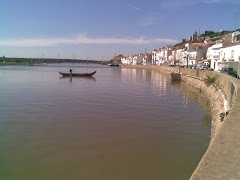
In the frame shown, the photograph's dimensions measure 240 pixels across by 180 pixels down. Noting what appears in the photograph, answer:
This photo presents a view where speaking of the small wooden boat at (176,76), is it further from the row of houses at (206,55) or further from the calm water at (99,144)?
the calm water at (99,144)

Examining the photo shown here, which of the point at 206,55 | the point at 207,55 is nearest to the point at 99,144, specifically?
the point at 207,55

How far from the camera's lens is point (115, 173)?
721cm

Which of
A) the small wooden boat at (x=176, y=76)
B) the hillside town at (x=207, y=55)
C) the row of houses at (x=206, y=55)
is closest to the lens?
the hillside town at (x=207, y=55)

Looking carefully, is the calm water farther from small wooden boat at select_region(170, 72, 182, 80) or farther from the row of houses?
small wooden boat at select_region(170, 72, 182, 80)

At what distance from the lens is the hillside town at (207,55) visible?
34956mm

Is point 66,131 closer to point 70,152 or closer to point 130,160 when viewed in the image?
point 70,152

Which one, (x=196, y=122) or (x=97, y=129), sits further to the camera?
(x=196, y=122)

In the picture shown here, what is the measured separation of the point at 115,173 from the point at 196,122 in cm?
806

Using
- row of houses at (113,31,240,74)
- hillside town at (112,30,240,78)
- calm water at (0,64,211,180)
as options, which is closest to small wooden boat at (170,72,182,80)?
hillside town at (112,30,240,78)

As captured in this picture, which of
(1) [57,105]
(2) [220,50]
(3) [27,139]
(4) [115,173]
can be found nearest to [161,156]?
(4) [115,173]

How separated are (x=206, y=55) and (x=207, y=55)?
490 cm

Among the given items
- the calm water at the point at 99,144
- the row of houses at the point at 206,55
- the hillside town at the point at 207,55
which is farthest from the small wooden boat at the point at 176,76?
the calm water at the point at 99,144

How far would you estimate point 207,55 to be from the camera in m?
60.9

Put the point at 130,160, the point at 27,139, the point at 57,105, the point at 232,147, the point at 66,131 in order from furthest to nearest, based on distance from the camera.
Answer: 1. the point at 57,105
2. the point at 66,131
3. the point at 27,139
4. the point at 130,160
5. the point at 232,147
